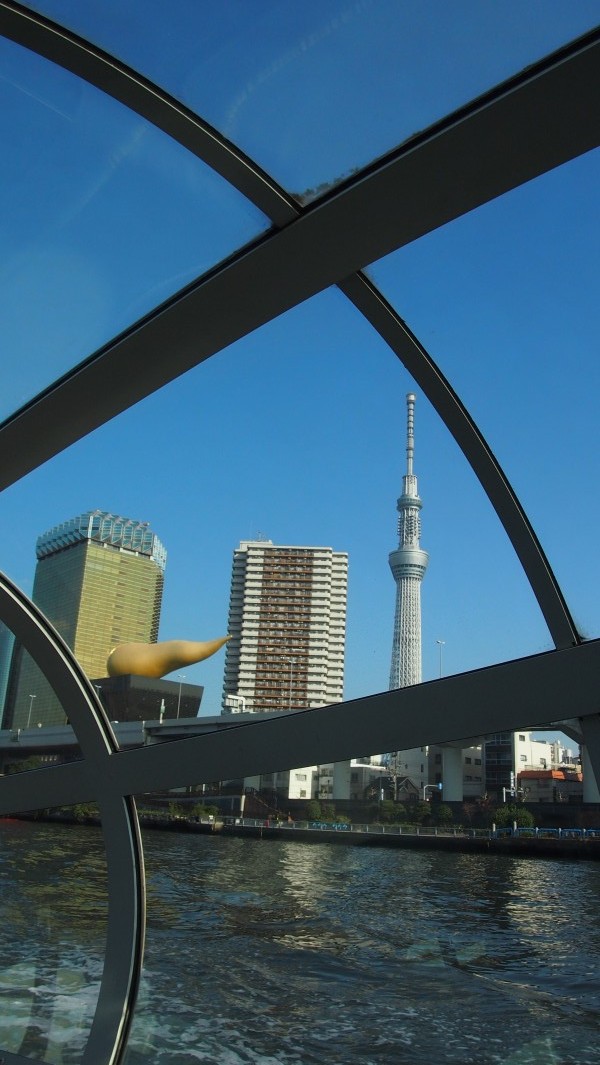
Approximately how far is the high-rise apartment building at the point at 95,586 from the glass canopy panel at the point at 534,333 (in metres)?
4.96

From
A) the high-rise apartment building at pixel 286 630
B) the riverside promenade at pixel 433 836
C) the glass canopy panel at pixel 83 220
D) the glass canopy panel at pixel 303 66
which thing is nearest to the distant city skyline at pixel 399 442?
the high-rise apartment building at pixel 286 630

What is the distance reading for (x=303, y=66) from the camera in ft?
9.64

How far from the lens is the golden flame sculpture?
7.62m

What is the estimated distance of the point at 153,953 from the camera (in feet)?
64.1

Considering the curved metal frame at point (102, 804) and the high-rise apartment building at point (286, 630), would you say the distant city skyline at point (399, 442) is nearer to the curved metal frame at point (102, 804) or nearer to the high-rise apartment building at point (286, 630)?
the high-rise apartment building at point (286, 630)

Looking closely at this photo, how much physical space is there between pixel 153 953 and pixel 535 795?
1537cm

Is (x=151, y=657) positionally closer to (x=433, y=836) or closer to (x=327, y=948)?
(x=433, y=836)

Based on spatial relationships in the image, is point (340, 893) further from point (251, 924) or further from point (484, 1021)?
point (484, 1021)

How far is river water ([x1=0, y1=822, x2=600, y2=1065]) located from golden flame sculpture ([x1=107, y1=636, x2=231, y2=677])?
14.0 feet

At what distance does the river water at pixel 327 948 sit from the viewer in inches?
539

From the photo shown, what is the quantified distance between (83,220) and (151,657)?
16.6ft

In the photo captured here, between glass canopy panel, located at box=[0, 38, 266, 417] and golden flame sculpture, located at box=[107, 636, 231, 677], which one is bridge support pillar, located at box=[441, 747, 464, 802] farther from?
glass canopy panel, located at box=[0, 38, 266, 417]

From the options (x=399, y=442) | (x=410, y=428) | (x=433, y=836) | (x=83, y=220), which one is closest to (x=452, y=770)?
(x=399, y=442)

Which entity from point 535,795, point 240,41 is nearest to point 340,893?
point 535,795
